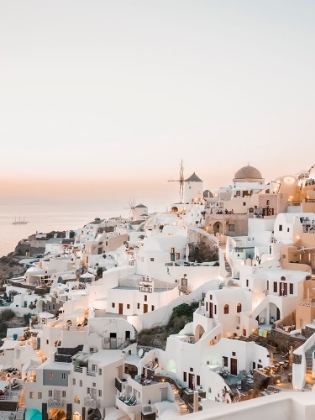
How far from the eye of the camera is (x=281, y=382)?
10.5 metres

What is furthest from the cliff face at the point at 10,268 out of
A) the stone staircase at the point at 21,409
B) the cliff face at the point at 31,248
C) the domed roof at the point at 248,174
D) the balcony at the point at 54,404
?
the balcony at the point at 54,404

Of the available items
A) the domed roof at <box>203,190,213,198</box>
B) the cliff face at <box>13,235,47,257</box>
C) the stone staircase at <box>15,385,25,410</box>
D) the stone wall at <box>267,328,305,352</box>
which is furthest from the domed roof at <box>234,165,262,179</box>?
the cliff face at <box>13,235,47,257</box>

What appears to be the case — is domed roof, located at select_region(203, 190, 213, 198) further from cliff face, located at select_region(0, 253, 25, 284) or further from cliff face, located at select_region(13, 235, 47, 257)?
cliff face, located at select_region(13, 235, 47, 257)

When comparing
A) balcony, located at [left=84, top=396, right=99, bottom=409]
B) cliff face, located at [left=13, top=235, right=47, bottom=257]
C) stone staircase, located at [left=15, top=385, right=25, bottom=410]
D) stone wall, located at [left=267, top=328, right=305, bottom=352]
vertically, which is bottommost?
stone staircase, located at [left=15, top=385, right=25, bottom=410]

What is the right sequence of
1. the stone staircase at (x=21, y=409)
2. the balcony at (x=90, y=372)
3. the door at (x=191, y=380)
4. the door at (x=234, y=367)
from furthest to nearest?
the balcony at (x=90, y=372) < the stone staircase at (x=21, y=409) < the door at (x=191, y=380) < the door at (x=234, y=367)

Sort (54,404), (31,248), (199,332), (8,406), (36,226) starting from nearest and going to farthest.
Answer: (8,406), (54,404), (199,332), (31,248), (36,226)

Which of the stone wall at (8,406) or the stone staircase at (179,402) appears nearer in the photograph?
the stone staircase at (179,402)

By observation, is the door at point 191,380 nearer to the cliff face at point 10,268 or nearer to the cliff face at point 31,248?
the cliff face at point 10,268

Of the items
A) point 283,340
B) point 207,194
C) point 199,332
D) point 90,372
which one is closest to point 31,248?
point 207,194

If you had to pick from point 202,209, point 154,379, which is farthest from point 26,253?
point 154,379

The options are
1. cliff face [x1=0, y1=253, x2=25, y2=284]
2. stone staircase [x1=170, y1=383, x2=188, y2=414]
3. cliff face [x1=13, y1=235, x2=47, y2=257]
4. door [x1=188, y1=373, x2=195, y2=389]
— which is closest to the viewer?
stone staircase [x1=170, y1=383, x2=188, y2=414]

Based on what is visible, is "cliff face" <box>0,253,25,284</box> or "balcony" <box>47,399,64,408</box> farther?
"cliff face" <box>0,253,25,284</box>

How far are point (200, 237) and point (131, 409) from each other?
30.6 ft

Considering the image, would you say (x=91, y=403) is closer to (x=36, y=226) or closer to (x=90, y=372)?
(x=90, y=372)
